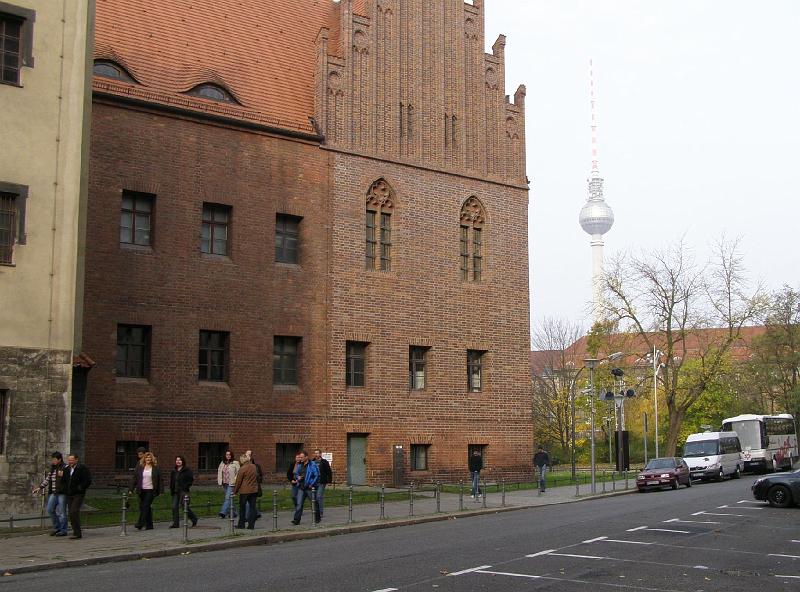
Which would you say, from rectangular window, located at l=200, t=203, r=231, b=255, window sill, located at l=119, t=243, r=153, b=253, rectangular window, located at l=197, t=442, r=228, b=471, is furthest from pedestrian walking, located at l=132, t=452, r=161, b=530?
rectangular window, located at l=200, t=203, r=231, b=255

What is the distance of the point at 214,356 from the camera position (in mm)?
31953

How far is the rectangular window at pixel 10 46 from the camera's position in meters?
22.8

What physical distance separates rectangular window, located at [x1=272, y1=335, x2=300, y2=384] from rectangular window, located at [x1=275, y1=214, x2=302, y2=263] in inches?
111

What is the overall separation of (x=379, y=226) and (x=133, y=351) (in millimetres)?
10422

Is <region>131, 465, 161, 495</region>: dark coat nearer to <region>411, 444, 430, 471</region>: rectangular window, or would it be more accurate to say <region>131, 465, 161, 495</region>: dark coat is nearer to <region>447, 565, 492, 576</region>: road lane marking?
<region>447, 565, 492, 576</region>: road lane marking

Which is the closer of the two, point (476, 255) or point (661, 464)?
point (661, 464)

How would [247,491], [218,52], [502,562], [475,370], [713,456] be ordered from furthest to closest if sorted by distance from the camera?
1. [713,456]
2. [475,370]
3. [218,52]
4. [247,491]
5. [502,562]

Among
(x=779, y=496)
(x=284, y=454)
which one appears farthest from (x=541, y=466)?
(x=779, y=496)

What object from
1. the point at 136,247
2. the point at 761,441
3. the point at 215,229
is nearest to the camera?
the point at 136,247

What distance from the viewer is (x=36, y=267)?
22.6 metres

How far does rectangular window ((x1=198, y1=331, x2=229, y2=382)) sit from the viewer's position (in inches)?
1247

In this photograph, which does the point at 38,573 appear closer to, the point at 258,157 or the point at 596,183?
the point at 258,157

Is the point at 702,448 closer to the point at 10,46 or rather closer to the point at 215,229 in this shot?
the point at 215,229

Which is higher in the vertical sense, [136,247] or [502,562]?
[136,247]
